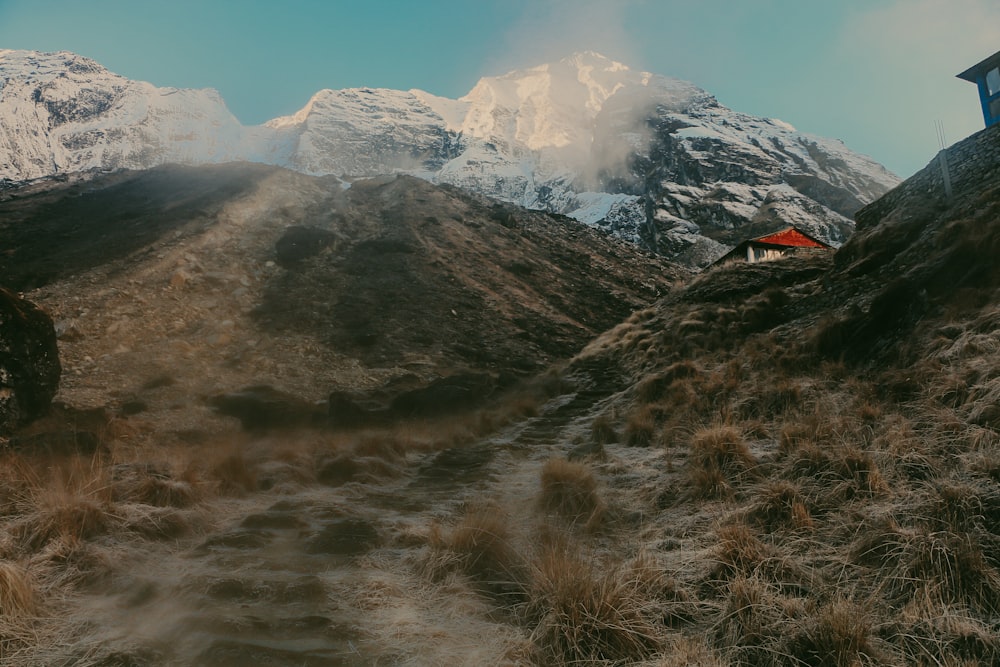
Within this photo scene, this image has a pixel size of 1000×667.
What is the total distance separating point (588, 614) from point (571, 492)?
2.98 m

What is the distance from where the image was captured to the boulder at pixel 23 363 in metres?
9.28

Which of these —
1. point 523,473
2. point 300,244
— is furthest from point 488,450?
point 300,244

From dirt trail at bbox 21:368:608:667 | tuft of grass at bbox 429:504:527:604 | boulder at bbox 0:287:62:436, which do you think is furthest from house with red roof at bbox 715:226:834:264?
boulder at bbox 0:287:62:436

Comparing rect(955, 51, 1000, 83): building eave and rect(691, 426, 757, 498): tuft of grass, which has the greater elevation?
rect(955, 51, 1000, 83): building eave

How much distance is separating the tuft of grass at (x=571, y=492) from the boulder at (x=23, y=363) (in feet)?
29.6

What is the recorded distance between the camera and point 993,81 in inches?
869

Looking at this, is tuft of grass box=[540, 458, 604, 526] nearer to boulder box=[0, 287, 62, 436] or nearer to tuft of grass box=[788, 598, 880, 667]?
tuft of grass box=[788, 598, 880, 667]

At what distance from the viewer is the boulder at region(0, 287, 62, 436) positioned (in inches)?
365

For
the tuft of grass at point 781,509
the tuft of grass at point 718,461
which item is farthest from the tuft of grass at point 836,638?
the tuft of grass at point 718,461

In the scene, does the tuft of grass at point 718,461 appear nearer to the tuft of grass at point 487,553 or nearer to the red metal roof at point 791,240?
the tuft of grass at point 487,553

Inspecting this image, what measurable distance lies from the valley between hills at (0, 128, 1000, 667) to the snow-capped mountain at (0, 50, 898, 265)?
58467 millimetres

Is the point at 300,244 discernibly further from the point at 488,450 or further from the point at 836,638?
the point at 836,638

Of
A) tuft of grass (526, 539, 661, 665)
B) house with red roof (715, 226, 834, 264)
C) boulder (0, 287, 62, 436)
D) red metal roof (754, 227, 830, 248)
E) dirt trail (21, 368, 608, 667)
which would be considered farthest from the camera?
red metal roof (754, 227, 830, 248)

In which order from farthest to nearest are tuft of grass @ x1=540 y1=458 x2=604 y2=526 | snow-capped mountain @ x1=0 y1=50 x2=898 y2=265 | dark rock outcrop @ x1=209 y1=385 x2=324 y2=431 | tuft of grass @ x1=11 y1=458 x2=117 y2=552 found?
snow-capped mountain @ x1=0 y1=50 x2=898 y2=265
dark rock outcrop @ x1=209 y1=385 x2=324 y2=431
tuft of grass @ x1=540 y1=458 x2=604 y2=526
tuft of grass @ x1=11 y1=458 x2=117 y2=552
